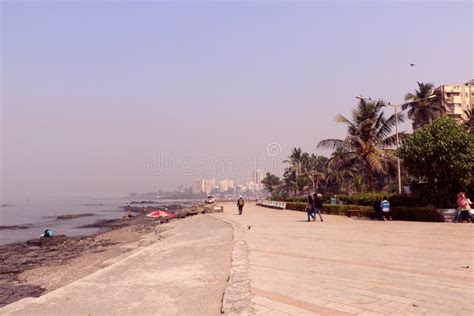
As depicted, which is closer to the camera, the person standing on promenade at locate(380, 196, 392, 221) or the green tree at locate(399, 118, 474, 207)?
the green tree at locate(399, 118, 474, 207)

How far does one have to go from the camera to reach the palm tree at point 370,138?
30.1 m

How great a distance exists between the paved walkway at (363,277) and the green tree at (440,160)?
26.8ft

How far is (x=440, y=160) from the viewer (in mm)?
19594

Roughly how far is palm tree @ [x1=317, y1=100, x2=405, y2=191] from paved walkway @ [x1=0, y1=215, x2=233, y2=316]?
2261 cm

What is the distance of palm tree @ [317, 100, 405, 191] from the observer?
3011 centimetres

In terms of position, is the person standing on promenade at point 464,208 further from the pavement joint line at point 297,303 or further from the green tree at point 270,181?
the green tree at point 270,181

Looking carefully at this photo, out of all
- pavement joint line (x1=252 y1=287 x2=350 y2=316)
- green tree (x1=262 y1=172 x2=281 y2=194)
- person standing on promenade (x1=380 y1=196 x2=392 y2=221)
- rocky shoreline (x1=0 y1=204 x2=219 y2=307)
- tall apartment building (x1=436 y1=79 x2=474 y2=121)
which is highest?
tall apartment building (x1=436 y1=79 x2=474 y2=121)

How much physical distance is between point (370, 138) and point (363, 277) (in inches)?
991

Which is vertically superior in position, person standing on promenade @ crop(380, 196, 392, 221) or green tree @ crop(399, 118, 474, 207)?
green tree @ crop(399, 118, 474, 207)

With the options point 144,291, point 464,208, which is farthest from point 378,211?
point 144,291

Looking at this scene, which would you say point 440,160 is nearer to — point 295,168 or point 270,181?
point 295,168

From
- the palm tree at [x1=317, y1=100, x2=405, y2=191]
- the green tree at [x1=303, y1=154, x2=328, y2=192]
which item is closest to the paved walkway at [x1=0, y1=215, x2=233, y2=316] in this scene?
the palm tree at [x1=317, y1=100, x2=405, y2=191]

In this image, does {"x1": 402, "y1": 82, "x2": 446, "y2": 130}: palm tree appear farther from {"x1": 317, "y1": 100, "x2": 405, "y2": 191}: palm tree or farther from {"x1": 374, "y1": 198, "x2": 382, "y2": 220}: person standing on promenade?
{"x1": 374, "y1": 198, "x2": 382, "y2": 220}: person standing on promenade

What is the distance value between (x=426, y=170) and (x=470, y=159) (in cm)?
208
